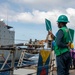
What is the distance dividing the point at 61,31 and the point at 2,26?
163 ft

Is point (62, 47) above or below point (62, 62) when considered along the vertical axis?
above

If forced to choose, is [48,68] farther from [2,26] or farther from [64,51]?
[2,26]

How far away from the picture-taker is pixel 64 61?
255 inches

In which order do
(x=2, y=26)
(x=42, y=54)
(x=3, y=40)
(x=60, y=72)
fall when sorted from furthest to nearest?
1. (x=2, y=26)
2. (x=3, y=40)
3. (x=42, y=54)
4. (x=60, y=72)

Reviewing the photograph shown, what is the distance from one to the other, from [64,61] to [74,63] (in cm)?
853

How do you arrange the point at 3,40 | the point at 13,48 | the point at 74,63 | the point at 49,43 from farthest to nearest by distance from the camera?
the point at 3,40, the point at 74,63, the point at 49,43, the point at 13,48

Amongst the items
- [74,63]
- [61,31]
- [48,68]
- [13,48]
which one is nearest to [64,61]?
[61,31]

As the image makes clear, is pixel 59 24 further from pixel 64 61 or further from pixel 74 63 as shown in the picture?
pixel 74 63

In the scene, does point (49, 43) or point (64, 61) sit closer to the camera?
point (64, 61)

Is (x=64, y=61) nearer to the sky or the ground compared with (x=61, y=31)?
nearer to the ground

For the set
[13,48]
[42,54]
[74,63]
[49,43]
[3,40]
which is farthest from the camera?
[3,40]

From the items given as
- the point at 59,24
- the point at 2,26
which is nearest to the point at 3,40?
the point at 2,26

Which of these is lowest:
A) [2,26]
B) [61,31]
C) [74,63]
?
[74,63]

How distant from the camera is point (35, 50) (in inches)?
307
